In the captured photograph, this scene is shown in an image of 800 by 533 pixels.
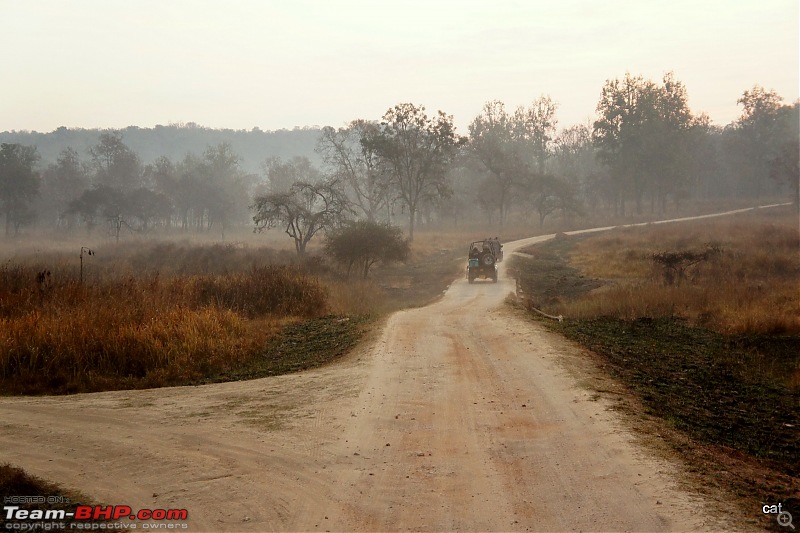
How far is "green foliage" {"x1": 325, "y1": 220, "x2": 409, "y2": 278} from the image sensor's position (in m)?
35.4

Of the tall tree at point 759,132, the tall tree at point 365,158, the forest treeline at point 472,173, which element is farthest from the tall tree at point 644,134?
the tall tree at point 365,158

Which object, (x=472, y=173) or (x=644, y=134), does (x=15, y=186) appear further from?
(x=644, y=134)

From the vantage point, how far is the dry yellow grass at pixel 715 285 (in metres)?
17.6

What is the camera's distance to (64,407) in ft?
34.5

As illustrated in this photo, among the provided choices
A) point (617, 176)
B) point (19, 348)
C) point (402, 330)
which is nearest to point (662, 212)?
point (617, 176)

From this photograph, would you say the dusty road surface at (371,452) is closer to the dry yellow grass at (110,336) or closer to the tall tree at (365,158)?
the dry yellow grass at (110,336)

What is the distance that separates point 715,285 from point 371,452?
19322 mm

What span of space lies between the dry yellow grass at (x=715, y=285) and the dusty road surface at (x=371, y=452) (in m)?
7.62

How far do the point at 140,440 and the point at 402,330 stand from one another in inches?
324

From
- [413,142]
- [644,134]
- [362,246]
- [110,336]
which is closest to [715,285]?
[362,246]

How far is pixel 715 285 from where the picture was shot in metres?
23.6

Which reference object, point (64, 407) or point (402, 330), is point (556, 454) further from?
point (402, 330)

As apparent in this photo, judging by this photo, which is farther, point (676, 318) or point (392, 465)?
point (676, 318)

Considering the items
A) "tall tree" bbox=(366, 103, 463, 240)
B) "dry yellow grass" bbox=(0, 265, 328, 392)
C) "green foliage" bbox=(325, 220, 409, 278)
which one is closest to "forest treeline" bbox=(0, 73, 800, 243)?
"tall tree" bbox=(366, 103, 463, 240)
